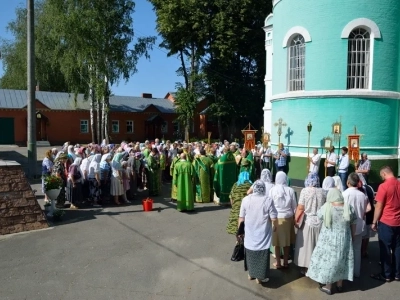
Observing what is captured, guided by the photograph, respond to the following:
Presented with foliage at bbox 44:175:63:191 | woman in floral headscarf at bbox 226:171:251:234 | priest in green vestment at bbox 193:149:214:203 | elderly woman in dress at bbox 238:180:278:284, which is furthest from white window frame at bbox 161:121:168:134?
elderly woman in dress at bbox 238:180:278:284

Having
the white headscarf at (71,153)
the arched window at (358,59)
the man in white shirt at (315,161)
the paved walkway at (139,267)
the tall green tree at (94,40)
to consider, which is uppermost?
the tall green tree at (94,40)

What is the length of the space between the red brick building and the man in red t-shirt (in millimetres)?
32234

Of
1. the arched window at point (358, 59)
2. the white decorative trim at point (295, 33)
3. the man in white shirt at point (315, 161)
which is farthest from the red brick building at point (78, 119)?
the man in white shirt at point (315, 161)

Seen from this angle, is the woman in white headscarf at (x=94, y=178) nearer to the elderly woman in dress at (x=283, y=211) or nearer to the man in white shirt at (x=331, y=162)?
the elderly woman in dress at (x=283, y=211)

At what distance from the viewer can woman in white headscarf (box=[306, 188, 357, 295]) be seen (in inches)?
212

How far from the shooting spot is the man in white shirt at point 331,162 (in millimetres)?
13422

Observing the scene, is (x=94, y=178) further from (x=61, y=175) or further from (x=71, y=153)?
Result: (x=71, y=153)

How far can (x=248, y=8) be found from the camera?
29.5m

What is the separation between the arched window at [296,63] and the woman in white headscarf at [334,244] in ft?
35.0

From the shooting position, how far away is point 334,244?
5.41 m

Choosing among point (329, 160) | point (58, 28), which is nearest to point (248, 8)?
point (58, 28)

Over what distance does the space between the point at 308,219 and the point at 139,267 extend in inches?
120

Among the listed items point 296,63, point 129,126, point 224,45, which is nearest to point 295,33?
point 296,63

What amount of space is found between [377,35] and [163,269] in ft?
40.0
